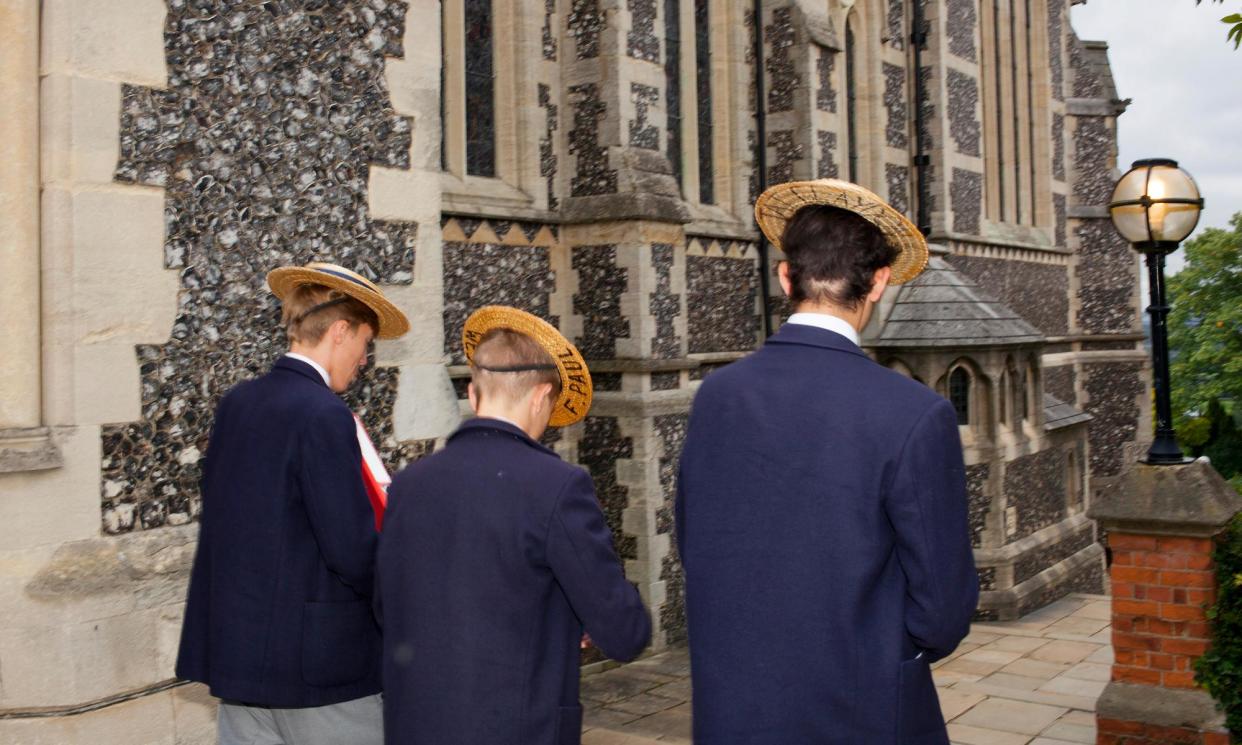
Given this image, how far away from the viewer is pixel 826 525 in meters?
2.28

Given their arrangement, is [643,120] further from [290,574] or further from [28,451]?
[290,574]

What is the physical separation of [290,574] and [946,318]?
10.5 m

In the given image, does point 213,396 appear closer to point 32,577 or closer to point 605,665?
point 32,577

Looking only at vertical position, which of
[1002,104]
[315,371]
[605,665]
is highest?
[1002,104]

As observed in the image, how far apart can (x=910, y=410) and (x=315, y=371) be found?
1515 mm

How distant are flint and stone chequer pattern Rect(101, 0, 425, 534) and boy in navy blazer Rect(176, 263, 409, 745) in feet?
3.66

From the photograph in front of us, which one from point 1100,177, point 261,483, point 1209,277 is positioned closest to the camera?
point 261,483

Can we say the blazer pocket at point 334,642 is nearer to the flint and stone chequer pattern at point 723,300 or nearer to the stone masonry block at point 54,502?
the stone masonry block at point 54,502

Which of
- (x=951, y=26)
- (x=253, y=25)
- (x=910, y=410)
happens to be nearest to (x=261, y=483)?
(x=910, y=410)

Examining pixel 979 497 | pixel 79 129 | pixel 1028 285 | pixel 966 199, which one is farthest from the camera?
pixel 1028 285

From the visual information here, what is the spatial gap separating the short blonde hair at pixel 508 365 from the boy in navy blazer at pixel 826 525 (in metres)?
0.37

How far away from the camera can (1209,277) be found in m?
31.8

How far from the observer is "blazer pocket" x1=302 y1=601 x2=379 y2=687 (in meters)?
2.80

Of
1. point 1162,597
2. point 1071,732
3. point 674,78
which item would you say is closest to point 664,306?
point 674,78
